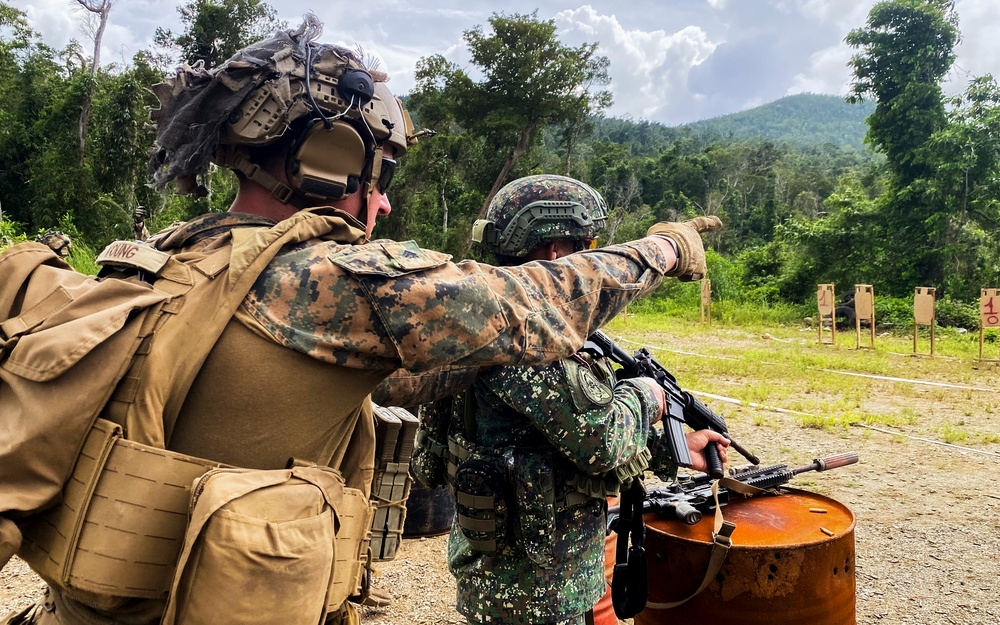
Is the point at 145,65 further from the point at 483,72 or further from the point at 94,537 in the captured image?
the point at 94,537

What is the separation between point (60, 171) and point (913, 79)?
854 inches

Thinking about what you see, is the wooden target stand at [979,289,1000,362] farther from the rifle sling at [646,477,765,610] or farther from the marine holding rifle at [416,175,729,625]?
the marine holding rifle at [416,175,729,625]

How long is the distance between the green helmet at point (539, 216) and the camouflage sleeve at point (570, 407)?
0.51 metres

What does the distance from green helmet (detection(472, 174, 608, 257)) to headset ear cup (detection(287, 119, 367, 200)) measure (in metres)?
0.93

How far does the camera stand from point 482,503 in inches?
75.5

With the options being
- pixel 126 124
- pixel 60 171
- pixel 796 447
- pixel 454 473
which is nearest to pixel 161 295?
pixel 454 473

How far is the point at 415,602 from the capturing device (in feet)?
11.9

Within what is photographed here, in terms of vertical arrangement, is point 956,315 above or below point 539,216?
below

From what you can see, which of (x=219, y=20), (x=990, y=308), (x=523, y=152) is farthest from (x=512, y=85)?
(x=990, y=308)

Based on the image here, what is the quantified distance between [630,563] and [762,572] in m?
0.38

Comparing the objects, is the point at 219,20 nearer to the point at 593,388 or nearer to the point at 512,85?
the point at 512,85

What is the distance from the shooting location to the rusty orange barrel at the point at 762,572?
208 centimetres

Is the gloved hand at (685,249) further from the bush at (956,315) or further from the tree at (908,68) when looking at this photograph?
the tree at (908,68)

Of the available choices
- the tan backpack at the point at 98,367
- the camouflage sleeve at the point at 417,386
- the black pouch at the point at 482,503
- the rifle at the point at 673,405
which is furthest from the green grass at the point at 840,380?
the tan backpack at the point at 98,367
